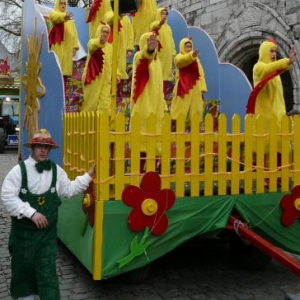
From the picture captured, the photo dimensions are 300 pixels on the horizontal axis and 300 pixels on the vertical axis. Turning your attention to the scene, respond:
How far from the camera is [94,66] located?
7.03 meters

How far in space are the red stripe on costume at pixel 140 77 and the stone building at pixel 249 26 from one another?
511cm

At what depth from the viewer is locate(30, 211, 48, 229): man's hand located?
121 inches

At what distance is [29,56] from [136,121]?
4198 millimetres

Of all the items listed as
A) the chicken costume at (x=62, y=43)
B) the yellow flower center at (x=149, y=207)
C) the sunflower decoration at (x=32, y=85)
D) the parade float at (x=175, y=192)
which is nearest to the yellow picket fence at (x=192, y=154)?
the parade float at (x=175, y=192)

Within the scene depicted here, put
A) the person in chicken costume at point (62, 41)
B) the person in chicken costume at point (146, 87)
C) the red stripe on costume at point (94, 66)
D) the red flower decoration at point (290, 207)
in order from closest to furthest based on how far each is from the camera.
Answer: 1. the red flower decoration at point (290, 207)
2. the person in chicken costume at point (146, 87)
3. the red stripe on costume at point (94, 66)
4. the person in chicken costume at point (62, 41)

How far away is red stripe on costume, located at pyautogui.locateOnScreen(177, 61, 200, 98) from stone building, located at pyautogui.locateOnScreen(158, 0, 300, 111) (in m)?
3.63

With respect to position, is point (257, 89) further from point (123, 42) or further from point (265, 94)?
point (123, 42)

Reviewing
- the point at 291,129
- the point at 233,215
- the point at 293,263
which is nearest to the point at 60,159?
the point at 233,215

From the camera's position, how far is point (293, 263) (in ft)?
10.8

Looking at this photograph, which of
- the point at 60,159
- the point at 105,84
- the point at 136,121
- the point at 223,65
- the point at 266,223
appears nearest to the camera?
the point at 136,121

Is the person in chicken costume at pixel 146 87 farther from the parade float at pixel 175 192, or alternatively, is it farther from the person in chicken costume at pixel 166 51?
the person in chicken costume at pixel 166 51

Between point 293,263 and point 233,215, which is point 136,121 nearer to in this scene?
point 233,215

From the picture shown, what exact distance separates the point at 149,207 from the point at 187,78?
383 centimetres

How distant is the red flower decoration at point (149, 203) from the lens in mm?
3736
